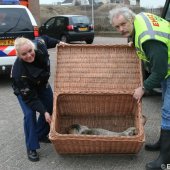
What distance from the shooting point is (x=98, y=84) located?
4.72m

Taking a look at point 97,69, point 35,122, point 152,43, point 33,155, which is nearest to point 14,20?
point 97,69

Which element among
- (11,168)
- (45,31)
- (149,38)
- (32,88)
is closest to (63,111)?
(32,88)

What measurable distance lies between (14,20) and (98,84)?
169 inches

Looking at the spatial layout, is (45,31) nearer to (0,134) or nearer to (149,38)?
(0,134)

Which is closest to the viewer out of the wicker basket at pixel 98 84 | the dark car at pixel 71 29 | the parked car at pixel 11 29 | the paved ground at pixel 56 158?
the paved ground at pixel 56 158

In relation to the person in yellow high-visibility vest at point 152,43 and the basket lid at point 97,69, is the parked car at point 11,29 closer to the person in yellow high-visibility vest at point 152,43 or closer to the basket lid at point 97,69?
the basket lid at point 97,69

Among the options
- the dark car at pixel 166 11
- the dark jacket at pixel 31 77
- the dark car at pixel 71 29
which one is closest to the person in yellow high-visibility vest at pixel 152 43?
the dark jacket at pixel 31 77

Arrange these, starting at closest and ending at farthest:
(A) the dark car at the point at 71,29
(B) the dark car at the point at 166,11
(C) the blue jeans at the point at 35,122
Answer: (C) the blue jeans at the point at 35,122
(B) the dark car at the point at 166,11
(A) the dark car at the point at 71,29

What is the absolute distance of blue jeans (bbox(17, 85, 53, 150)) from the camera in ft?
14.3

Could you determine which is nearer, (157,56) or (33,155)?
(157,56)

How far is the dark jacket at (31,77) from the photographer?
4.22m

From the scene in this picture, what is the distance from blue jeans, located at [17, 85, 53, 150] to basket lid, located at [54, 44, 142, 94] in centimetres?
15

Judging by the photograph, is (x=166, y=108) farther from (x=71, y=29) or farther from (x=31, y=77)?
(x=71, y=29)

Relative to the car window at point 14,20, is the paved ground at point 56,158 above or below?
below
